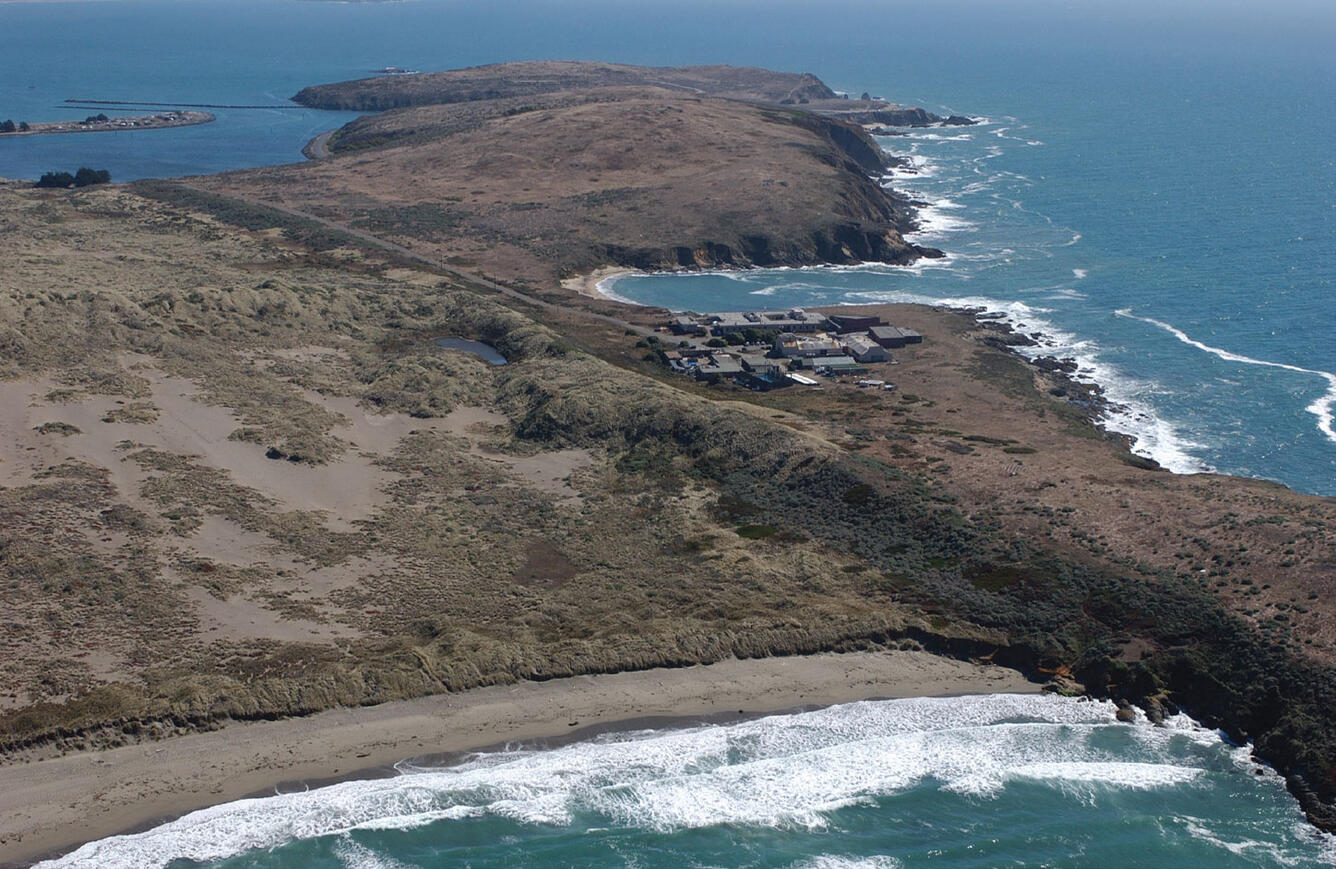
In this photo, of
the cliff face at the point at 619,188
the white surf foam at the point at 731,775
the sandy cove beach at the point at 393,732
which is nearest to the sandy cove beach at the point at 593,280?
the cliff face at the point at 619,188

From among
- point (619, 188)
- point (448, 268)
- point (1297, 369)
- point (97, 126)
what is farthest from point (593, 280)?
point (97, 126)

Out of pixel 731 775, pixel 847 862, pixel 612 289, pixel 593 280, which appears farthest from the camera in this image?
pixel 593 280

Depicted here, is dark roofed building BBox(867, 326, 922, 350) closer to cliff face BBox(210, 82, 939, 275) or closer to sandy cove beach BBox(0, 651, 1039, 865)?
cliff face BBox(210, 82, 939, 275)

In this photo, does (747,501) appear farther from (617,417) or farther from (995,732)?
(995,732)

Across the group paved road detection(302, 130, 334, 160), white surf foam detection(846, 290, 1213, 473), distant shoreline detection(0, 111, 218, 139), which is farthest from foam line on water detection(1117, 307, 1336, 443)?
distant shoreline detection(0, 111, 218, 139)

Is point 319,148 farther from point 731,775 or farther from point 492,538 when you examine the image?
point 731,775

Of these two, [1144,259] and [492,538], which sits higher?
[1144,259]
